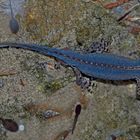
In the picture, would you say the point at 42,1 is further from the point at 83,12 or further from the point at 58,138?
the point at 58,138

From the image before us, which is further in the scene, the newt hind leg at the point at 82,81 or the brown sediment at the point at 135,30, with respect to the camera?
the brown sediment at the point at 135,30

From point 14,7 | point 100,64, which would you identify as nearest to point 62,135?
point 100,64

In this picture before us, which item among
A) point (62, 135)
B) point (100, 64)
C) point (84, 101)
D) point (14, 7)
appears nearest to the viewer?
point (100, 64)

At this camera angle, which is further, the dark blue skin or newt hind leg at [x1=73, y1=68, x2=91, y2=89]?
newt hind leg at [x1=73, y1=68, x2=91, y2=89]

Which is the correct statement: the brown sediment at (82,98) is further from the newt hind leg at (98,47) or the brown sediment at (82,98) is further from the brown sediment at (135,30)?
the brown sediment at (135,30)

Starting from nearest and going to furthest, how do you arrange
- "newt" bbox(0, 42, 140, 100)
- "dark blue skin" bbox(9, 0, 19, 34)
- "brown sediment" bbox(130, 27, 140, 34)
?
"newt" bbox(0, 42, 140, 100)
"dark blue skin" bbox(9, 0, 19, 34)
"brown sediment" bbox(130, 27, 140, 34)

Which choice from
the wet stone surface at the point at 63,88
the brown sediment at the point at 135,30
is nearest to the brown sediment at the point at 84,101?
the wet stone surface at the point at 63,88

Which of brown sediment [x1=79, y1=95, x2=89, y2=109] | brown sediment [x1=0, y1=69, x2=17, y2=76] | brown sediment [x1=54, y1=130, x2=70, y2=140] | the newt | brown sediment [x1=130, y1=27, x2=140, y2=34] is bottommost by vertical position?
brown sediment [x1=54, y1=130, x2=70, y2=140]

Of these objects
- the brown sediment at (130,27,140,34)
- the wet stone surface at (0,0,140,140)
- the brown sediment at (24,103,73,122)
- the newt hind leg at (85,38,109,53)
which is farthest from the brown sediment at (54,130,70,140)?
the brown sediment at (130,27,140,34)

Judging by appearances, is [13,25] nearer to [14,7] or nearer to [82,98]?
[14,7]

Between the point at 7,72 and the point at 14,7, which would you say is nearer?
the point at 14,7

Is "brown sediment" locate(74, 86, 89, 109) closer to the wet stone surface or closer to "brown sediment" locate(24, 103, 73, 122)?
the wet stone surface
